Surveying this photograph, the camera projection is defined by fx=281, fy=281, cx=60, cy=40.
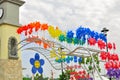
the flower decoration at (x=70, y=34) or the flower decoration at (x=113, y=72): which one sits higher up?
the flower decoration at (x=70, y=34)

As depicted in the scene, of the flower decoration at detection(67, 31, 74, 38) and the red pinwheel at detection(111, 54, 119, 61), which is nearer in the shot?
the flower decoration at detection(67, 31, 74, 38)

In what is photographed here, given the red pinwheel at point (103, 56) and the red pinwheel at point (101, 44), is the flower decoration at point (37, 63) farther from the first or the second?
the red pinwheel at point (103, 56)

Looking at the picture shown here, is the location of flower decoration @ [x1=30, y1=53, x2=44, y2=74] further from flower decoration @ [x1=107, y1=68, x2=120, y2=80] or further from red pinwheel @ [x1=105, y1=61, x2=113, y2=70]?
flower decoration @ [x1=107, y1=68, x2=120, y2=80]

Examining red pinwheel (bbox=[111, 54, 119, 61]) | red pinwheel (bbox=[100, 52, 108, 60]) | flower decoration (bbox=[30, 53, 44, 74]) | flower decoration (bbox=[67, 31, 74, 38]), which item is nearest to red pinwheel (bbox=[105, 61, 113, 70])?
red pinwheel (bbox=[111, 54, 119, 61])

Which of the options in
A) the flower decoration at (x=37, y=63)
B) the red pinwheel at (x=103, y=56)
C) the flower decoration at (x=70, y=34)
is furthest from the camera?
the red pinwheel at (x=103, y=56)

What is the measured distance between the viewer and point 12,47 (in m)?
19.6

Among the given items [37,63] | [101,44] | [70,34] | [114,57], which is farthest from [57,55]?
[114,57]

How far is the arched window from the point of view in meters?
19.1

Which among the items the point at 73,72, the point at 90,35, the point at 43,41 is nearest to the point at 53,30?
the point at 43,41

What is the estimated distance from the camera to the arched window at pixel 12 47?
1914 centimetres

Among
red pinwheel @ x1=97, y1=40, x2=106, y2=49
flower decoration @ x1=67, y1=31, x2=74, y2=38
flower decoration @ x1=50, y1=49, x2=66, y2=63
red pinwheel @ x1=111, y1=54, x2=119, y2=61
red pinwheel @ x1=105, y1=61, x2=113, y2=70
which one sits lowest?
red pinwheel @ x1=105, y1=61, x2=113, y2=70

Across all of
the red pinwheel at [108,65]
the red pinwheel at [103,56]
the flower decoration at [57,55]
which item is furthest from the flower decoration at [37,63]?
the red pinwheel at [108,65]

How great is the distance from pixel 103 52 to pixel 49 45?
3912 millimetres

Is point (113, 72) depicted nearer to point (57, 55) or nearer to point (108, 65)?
point (108, 65)
